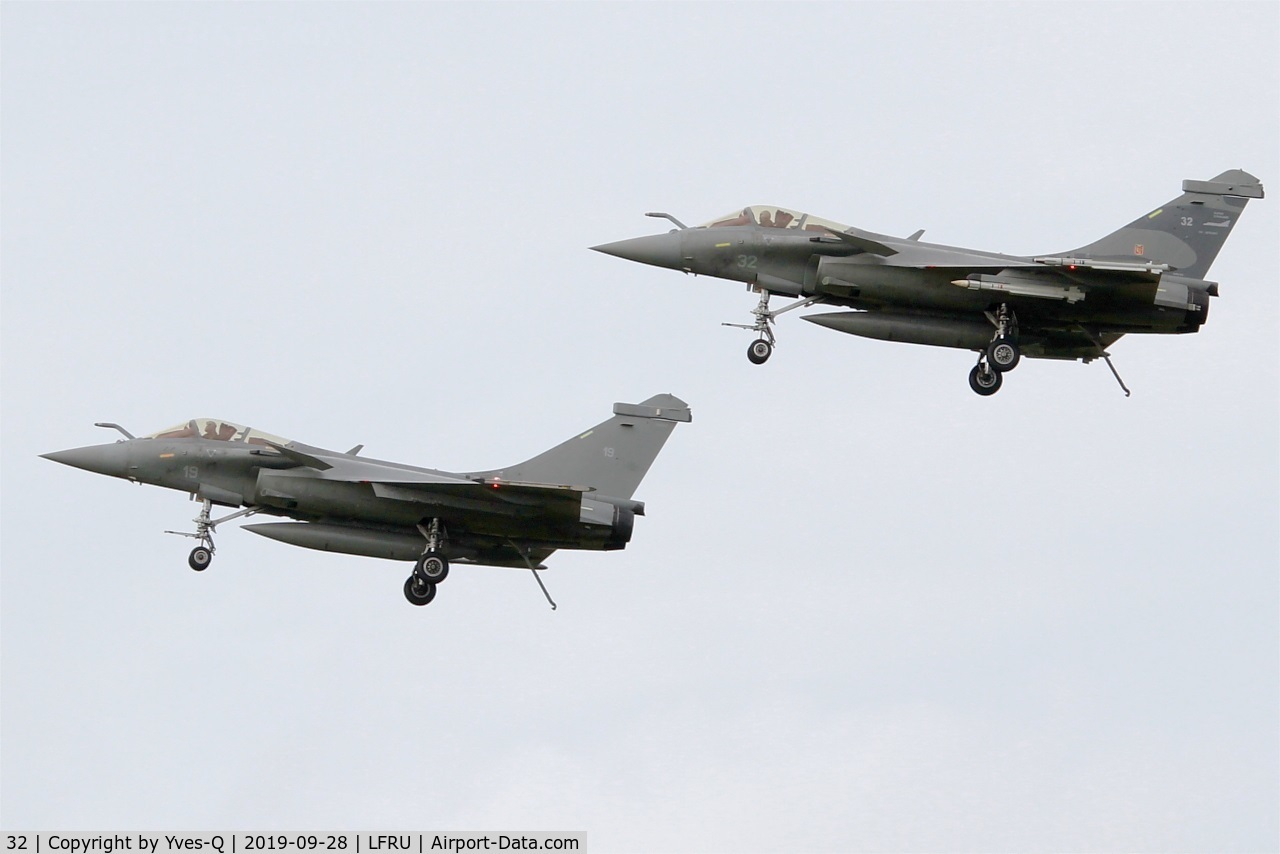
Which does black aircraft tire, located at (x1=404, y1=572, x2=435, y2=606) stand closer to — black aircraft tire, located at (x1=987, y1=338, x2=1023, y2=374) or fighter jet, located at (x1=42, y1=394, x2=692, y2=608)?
fighter jet, located at (x1=42, y1=394, x2=692, y2=608)

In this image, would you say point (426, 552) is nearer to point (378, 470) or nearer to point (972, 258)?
point (378, 470)

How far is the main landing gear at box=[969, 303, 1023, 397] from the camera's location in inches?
1586

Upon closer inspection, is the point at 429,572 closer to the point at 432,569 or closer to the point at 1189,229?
the point at 432,569

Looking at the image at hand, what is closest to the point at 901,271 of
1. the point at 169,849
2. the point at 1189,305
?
the point at 1189,305

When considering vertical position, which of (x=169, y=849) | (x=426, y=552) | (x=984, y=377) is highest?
(x=984, y=377)

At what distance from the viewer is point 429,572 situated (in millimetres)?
39406

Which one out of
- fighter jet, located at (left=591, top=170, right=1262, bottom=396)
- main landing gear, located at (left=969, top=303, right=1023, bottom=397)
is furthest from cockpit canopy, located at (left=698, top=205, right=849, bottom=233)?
main landing gear, located at (left=969, top=303, right=1023, bottom=397)

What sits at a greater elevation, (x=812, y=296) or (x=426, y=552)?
(x=812, y=296)

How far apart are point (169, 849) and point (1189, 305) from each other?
18.0 meters

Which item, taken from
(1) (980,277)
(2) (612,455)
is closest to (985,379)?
(1) (980,277)

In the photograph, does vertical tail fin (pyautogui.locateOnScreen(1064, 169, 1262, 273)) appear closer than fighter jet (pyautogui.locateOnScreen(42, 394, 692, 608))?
No

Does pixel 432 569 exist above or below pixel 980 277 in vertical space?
below

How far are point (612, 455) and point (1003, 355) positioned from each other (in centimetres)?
656

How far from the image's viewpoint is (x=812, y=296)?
1601 inches
